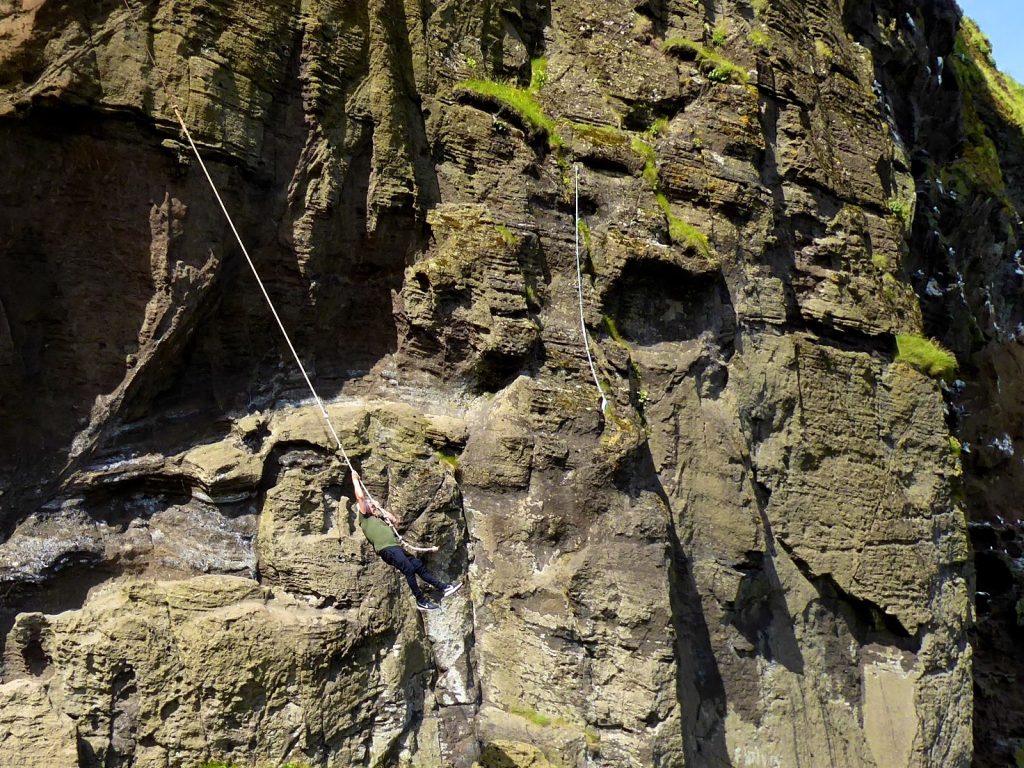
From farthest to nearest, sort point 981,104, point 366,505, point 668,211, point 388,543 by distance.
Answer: point 981,104, point 668,211, point 366,505, point 388,543

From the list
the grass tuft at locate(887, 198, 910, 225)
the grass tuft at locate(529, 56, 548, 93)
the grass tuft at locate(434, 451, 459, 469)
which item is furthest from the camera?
the grass tuft at locate(887, 198, 910, 225)

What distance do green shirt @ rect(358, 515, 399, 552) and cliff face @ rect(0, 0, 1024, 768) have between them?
0.69 m

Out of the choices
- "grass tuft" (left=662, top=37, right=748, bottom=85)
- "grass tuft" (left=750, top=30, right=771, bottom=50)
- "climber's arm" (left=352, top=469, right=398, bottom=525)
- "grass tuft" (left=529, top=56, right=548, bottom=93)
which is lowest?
"climber's arm" (left=352, top=469, right=398, bottom=525)

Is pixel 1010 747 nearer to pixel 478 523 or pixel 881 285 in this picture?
pixel 881 285

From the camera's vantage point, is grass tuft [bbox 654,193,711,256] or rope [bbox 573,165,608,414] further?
grass tuft [bbox 654,193,711,256]

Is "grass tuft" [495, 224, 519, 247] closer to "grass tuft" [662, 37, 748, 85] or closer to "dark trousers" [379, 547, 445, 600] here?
"dark trousers" [379, 547, 445, 600]

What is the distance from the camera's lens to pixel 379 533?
24.6ft

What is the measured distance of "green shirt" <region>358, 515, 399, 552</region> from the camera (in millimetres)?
7438

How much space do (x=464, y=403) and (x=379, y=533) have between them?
85.0 inches

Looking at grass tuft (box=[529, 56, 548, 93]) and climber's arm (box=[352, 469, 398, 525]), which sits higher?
grass tuft (box=[529, 56, 548, 93])

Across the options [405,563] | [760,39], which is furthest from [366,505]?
[760,39]

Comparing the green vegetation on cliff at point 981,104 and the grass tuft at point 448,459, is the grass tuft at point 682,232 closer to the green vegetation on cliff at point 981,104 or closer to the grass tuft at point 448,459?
the grass tuft at point 448,459

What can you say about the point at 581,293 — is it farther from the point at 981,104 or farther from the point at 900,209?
the point at 981,104

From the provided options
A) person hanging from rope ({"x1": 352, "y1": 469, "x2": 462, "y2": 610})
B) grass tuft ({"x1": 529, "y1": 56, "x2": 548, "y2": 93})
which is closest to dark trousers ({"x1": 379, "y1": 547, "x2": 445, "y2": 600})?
person hanging from rope ({"x1": 352, "y1": 469, "x2": 462, "y2": 610})
